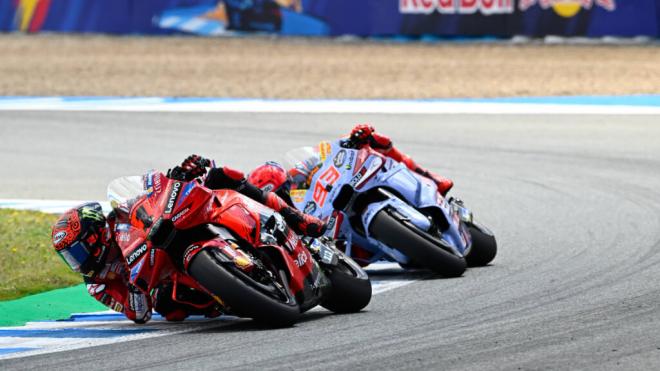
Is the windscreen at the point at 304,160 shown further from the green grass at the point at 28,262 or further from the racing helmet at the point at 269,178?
the green grass at the point at 28,262

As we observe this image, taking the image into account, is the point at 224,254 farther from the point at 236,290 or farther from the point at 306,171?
the point at 306,171

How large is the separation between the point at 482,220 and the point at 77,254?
548 centimetres

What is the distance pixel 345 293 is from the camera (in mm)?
8203

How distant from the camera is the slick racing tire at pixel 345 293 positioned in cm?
820

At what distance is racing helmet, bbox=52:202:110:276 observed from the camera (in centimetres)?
802

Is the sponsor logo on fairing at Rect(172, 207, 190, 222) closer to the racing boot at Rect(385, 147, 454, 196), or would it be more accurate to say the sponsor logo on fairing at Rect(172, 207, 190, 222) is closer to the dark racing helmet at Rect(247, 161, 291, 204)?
the dark racing helmet at Rect(247, 161, 291, 204)

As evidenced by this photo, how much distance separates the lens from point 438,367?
6.33 m

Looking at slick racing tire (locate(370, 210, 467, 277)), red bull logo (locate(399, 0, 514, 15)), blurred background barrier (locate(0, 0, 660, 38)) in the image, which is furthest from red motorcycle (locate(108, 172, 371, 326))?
red bull logo (locate(399, 0, 514, 15))

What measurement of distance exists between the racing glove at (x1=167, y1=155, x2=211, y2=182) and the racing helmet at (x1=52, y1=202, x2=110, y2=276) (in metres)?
0.59

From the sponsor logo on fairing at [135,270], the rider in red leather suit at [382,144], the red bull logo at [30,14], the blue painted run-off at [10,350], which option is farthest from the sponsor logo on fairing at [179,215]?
the red bull logo at [30,14]

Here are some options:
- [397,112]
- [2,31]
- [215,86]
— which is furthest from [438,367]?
[2,31]

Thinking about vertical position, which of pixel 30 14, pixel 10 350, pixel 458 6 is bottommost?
pixel 30 14

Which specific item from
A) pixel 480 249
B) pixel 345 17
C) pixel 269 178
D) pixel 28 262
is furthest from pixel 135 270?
pixel 345 17

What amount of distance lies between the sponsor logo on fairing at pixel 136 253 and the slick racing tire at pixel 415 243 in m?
2.07
